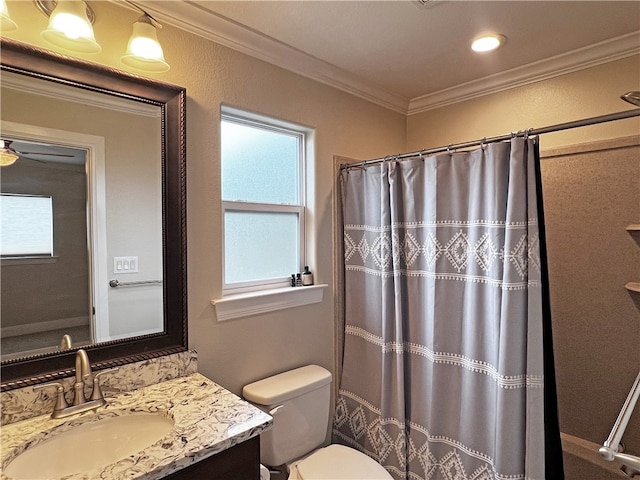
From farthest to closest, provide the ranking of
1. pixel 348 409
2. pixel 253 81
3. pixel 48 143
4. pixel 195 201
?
pixel 348 409 < pixel 253 81 < pixel 195 201 < pixel 48 143

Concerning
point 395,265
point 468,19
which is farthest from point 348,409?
point 468,19

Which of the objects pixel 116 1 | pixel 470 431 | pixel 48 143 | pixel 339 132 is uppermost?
pixel 116 1

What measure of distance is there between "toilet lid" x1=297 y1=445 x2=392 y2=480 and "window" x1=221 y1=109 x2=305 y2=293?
85 centimetres

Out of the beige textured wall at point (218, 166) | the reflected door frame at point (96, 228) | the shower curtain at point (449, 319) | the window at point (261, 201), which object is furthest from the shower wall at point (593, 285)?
the reflected door frame at point (96, 228)

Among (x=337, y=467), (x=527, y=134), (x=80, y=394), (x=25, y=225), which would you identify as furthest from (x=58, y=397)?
(x=527, y=134)

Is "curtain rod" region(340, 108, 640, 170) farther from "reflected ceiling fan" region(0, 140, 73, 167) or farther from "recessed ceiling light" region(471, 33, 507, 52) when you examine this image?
"reflected ceiling fan" region(0, 140, 73, 167)

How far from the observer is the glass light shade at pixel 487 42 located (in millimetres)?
1752

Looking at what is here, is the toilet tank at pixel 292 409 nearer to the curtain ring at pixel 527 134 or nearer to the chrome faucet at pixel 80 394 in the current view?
the chrome faucet at pixel 80 394

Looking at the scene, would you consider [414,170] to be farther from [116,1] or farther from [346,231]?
[116,1]

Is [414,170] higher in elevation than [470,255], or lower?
higher

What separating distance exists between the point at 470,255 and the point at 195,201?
1.25 metres

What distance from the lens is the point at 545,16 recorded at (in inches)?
62.6

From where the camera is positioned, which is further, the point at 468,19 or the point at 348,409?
the point at 348,409

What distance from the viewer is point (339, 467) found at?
1615 mm
